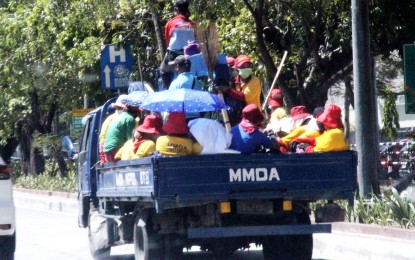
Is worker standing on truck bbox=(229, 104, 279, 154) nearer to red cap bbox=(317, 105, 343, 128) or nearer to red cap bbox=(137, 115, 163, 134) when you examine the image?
red cap bbox=(317, 105, 343, 128)

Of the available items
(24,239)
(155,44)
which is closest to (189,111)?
(24,239)

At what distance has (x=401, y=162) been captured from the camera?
90.2 feet

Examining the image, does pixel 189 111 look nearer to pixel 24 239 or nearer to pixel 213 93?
pixel 213 93

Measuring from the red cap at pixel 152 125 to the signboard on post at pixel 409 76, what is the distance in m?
5.00

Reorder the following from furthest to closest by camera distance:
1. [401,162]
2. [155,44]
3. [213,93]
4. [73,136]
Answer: [73,136] → [401,162] → [155,44] → [213,93]

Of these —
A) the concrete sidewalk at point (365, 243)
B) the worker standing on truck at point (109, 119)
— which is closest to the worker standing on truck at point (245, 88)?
the worker standing on truck at point (109, 119)

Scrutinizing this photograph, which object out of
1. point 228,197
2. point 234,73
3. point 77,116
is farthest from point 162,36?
point 77,116

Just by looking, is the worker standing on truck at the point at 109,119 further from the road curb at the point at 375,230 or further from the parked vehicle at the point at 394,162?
the parked vehicle at the point at 394,162

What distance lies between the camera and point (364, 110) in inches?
586

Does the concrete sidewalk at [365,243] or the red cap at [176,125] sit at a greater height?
the red cap at [176,125]

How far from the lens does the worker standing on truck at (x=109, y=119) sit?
41.3 ft

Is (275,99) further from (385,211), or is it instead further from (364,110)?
(364,110)

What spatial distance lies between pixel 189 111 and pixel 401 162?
707 inches

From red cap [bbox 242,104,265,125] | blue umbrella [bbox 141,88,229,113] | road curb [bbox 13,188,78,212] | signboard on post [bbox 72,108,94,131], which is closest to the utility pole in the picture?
red cap [bbox 242,104,265,125]
